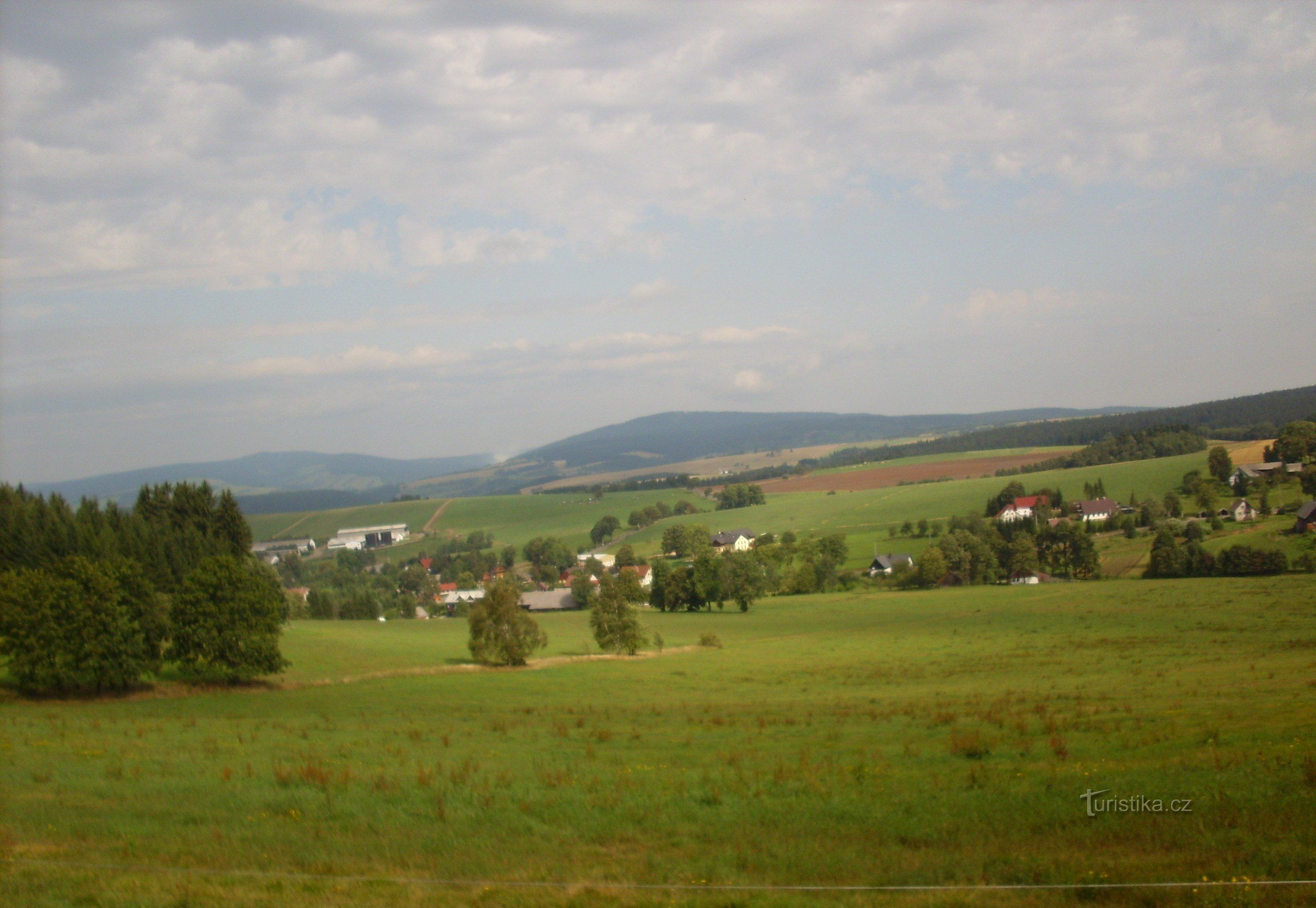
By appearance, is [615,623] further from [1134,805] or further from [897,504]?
[897,504]

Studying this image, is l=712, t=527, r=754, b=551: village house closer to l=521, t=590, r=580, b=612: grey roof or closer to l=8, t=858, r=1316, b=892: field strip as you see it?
l=521, t=590, r=580, b=612: grey roof

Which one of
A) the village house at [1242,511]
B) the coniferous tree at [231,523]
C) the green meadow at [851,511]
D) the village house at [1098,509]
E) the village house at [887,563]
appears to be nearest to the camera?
the coniferous tree at [231,523]

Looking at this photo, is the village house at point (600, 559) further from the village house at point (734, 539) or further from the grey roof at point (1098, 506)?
the grey roof at point (1098, 506)

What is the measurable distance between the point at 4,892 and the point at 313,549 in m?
193

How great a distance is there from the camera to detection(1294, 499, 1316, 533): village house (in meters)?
64.5

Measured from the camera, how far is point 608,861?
10.7 metres

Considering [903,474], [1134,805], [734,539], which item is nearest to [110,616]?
[1134,805]

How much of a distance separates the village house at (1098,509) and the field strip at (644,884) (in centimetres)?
9759

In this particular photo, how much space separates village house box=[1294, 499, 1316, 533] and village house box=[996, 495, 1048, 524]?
3233cm

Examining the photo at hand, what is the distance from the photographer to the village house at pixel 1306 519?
64.5 metres

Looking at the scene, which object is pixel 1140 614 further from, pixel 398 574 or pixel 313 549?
pixel 313 549

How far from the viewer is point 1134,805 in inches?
450

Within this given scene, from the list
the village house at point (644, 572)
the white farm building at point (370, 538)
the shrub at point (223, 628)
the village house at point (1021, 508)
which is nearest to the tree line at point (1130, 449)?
the village house at point (1021, 508)

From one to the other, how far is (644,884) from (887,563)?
9260cm
